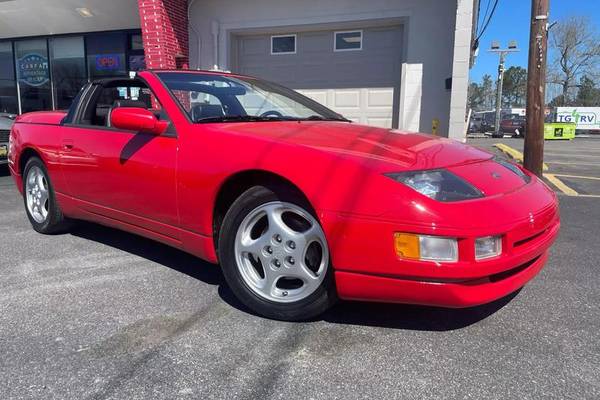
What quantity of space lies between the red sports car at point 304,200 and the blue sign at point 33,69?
36.2 ft

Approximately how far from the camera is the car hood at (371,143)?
2439 mm

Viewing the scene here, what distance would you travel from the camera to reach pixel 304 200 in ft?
8.20

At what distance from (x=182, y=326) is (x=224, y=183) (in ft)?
2.68

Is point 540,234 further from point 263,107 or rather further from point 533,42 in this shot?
point 533,42

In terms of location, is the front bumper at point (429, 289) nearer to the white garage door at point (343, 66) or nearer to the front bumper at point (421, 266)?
the front bumper at point (421, 266)

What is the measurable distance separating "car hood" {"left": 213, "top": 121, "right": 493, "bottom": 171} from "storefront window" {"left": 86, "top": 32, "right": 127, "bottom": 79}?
10156 millimetres

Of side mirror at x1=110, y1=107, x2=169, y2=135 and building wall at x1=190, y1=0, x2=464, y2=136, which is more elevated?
building wall at x1=190, y1=0, x2=464, y2=136

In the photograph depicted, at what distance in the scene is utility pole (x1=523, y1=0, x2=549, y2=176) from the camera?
667cm

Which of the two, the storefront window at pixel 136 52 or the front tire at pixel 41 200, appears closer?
the front tire at pixel 41 200

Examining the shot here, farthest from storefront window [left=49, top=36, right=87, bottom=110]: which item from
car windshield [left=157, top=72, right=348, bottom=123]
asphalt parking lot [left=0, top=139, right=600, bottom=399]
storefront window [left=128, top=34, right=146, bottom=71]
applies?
asphalt parking lot [left=0, top=139, right=600, bottom=399]

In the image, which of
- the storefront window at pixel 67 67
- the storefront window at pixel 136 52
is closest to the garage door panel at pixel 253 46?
the storefront window at pixel 136 52

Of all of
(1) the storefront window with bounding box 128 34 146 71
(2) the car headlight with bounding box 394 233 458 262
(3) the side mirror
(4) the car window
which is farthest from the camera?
(1) the storefront window with bounding box 128 34 146 71

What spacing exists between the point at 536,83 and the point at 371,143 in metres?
5.19

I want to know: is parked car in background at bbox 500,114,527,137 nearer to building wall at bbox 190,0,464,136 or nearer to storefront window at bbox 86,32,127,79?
building wall at bbox 190,0,464,136
